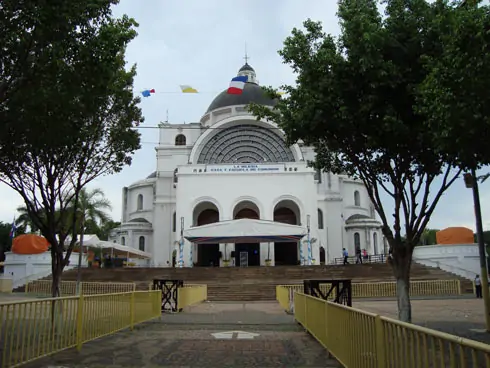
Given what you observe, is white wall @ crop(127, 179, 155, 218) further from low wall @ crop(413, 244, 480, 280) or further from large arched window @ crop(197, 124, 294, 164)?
low wall @ crop(413, 244, 480, 280)

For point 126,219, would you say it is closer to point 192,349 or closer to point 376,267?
point 376,267

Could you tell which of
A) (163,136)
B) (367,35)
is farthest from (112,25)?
(163,136)

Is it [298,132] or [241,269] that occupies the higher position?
[298,132]

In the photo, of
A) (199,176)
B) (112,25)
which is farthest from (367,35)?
(199,176)

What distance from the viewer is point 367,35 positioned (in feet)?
28.5

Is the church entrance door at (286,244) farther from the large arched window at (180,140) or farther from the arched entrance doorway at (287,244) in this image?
the large arched window at (180,140)

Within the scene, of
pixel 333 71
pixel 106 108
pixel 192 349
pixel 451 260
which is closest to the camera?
pixel 192 349

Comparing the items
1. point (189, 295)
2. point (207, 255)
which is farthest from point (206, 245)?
point (189, 295)

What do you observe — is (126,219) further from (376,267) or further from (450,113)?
(450,113)

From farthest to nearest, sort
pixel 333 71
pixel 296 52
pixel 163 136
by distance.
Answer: pixel 163 136, pixel 296 52, pixel 333 71

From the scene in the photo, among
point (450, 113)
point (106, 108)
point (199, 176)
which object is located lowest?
point (450, 113)

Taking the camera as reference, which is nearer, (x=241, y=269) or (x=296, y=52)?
(x=296, y=52)

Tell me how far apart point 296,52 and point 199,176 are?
2840 cm

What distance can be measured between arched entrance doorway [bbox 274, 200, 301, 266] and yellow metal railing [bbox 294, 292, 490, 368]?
105ft
